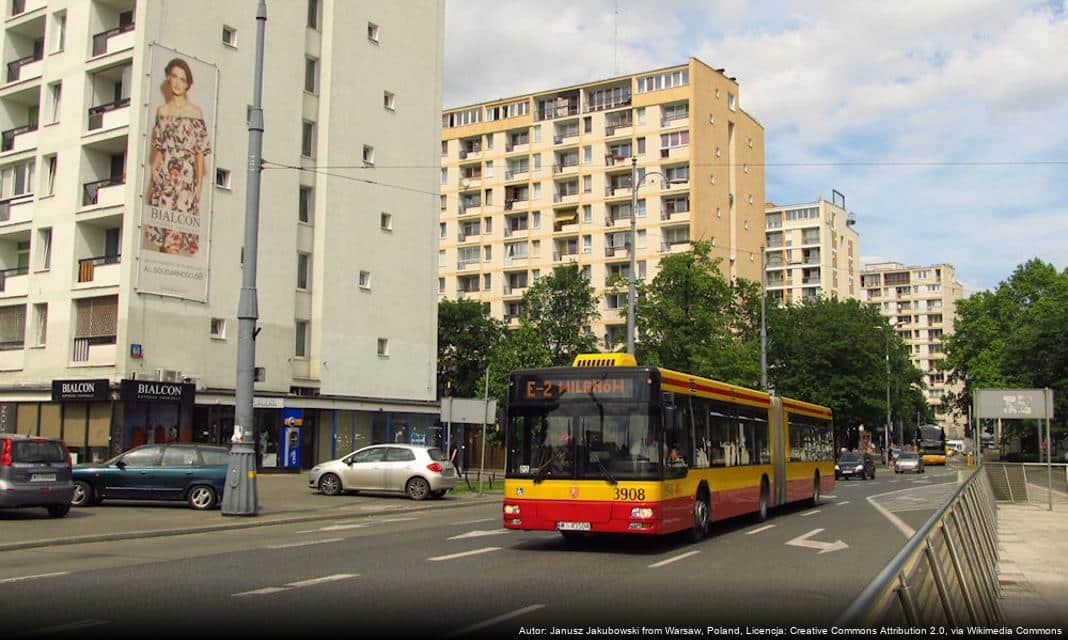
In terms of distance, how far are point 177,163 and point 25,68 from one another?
915 cm

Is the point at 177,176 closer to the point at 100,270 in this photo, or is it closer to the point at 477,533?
the point at 100,270

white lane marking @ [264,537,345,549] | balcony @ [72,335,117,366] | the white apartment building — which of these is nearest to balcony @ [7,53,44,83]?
the white apartment building

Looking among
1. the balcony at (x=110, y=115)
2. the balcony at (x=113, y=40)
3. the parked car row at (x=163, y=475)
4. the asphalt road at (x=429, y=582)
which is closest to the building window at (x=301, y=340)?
the balcony at (x=110, y=115)

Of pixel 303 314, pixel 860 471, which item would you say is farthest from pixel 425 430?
pixel 860 471

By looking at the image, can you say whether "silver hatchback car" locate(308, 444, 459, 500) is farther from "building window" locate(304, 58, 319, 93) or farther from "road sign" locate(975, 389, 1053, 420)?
"building window" locate(304, 58, 319, 93)

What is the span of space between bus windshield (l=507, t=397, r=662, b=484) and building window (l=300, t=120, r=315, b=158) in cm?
3021

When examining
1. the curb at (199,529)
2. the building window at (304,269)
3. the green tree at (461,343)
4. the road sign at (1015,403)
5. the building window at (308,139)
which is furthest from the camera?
the green tree at (461,343)

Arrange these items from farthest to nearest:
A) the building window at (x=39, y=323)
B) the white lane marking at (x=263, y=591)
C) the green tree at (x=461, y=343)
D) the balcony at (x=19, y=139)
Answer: the green tree at (x=461, y=343), the balcony at (x=19, y=139), the building window at (x=39, y=323), the white lane marking at (x=263, y=591)

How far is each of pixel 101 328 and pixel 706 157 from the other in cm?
5265

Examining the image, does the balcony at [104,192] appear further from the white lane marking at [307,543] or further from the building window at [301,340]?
the white lane marking at [307,543]

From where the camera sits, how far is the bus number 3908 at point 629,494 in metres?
14.4

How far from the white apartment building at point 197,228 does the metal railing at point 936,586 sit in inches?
1168

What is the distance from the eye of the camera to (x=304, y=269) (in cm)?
4291

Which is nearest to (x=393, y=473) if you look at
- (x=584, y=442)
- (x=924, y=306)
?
(x=584, y=442)
